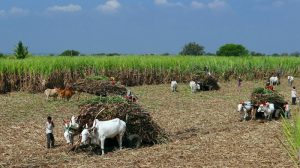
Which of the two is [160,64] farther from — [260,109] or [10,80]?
[260,109]

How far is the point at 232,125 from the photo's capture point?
1670 cm

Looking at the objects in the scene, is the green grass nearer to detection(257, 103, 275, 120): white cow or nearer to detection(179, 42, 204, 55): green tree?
detection(257, 103, 275, 120): white cow

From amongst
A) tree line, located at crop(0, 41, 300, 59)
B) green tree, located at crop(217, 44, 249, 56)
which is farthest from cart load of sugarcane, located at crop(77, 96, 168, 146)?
green tree, located at crop(217, 44, 249, 56)

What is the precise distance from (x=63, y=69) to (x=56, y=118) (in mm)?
12648

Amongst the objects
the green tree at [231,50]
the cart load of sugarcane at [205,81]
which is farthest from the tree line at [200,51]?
the cart load of sugarcane at [205,81]

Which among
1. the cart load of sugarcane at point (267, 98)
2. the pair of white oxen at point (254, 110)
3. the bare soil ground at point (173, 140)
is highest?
the cart load of sugarcane at point (267, 98)

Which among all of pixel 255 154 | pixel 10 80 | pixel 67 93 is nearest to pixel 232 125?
pixel 255 154

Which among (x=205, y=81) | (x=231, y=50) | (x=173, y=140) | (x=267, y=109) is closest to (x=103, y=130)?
(x=173, y=140)

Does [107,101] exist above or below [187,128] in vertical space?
above

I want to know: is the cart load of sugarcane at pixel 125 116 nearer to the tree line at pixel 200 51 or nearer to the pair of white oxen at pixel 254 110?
the pair of white oxen at pixel 254 110

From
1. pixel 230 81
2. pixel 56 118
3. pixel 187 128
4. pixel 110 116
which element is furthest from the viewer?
pixel 230 81

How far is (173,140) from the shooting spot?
13930 mm

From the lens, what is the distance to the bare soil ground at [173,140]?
1120cm

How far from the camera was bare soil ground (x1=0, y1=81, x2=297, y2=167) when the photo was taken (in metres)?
11.2
